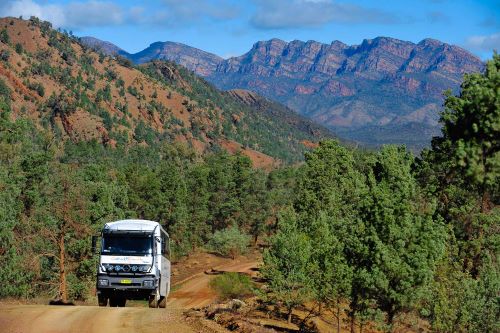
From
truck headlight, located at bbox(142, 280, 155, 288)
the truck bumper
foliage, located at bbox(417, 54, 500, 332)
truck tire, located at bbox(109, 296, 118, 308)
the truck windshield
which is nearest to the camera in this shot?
foliage, located at bbox(417, 54, 500, 332)

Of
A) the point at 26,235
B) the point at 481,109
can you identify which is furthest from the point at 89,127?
the point at 481,109

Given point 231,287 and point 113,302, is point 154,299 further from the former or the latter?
point 231,287

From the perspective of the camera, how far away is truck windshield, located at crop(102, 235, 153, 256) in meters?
27.7

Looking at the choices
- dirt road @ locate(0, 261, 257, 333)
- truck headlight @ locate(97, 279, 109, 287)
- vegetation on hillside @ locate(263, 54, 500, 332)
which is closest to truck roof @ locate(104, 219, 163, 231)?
truck headlight @ locate(97, 279, 109, 287)

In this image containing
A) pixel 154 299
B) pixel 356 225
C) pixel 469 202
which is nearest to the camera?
pixel 356 225

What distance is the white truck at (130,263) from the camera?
27.5 metres

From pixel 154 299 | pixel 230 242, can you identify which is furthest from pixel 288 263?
pixel 230 242

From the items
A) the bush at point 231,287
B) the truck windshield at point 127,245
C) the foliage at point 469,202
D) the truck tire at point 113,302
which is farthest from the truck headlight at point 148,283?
the bush at point 231,287

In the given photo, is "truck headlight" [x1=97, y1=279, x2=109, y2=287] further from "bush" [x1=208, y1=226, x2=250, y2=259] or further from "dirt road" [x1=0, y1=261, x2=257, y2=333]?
"bush" [x1=208, y1=226, x2=250, y2=259]

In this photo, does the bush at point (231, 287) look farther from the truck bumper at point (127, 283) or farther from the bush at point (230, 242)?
the truck bumper at point (127, 283)

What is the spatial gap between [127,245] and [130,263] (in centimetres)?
80

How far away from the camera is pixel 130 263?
27.5 m

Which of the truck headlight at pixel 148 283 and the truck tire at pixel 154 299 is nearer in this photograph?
the truck headlight at pixel 148 283

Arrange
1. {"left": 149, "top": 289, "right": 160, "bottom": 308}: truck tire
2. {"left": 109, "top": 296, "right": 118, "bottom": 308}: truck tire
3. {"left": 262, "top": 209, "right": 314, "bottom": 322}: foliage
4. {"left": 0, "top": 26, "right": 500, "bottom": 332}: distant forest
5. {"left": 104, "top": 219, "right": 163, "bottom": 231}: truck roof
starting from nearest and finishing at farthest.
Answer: {"left": 0, "top": 26, "right": 500, "bottom": 332}: distant forest
{"left": 149, "top": 289, "right": 160, "bottom": 308}: truck tire
{"left": 104, "top": 219, "right": 163, "bottom": 231}: truck roof
{"left": 109, "top": 296, "right": 118, "bottom": 308}: truck tire
{"left": 262, "top": 209, "right": 314, "bottom": 322}: foliage
